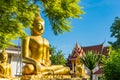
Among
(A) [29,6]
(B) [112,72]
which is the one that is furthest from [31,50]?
(B) [112,72]

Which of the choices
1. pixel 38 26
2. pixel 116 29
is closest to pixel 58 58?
pixel 116 29

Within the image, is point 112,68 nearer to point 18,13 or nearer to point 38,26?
point 38,26

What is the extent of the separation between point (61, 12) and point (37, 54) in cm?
224

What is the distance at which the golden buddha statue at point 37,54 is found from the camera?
1497 centimetres

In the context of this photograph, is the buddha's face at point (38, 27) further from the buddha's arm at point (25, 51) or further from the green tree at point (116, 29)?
the green tree at point (116, 29)

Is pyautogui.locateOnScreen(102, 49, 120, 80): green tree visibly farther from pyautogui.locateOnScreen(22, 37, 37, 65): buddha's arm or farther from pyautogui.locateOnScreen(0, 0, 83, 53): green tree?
pyautogui.locateOnScreen(0, 0, 83, 53): green tree

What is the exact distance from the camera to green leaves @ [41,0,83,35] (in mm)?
13844

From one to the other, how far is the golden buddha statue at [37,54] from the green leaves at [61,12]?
0.57 metres

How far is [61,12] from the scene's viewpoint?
14.6 metres

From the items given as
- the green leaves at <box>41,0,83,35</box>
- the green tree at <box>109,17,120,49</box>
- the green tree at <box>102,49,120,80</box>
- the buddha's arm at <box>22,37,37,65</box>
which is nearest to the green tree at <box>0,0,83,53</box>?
the green leaves at <box>41,0,83,35</box>

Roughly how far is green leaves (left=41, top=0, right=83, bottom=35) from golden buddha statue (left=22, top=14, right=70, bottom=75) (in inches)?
22.5

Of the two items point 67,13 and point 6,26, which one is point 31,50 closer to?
point 67,13

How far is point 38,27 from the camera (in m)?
16.0

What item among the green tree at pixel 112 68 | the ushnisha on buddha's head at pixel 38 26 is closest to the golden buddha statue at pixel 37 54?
the ushnisha on buddha's head at pixel 38 26
